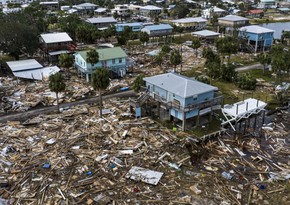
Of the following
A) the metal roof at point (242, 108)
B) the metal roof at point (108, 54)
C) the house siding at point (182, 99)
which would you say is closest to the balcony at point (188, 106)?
the house siding at point (182, 99)

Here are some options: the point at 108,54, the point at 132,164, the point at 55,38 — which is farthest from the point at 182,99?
the point at 55,38

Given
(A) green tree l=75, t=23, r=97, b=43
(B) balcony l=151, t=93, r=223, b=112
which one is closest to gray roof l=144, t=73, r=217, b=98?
(B) balcony l=151, t=93, r=223, b=112

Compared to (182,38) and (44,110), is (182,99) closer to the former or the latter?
(44,110)

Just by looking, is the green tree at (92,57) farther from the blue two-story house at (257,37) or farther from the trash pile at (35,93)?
the blue two-story house at (257,37)

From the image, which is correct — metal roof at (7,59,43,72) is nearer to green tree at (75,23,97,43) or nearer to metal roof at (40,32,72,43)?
metal roof at (40,32,72,43)

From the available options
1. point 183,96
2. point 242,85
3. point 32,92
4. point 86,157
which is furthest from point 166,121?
point 32,92

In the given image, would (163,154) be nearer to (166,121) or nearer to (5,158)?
(166,121)
